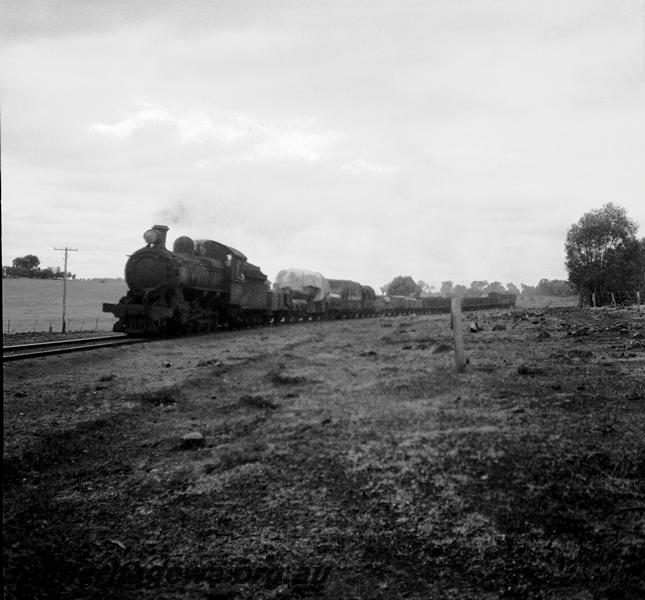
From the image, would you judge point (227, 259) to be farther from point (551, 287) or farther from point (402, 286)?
point (551, 287)

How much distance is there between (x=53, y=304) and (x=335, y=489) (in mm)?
67674

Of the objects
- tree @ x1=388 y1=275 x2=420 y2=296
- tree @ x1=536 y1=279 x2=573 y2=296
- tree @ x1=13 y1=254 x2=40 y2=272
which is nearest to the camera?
tree @ x1=388 y1=275 x2=420 y2=296

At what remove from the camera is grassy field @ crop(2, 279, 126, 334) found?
1773 inches

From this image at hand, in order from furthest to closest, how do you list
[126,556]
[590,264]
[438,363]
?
1. [590,264]
2. [438,363]
3. [126,556]

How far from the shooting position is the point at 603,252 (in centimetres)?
5000

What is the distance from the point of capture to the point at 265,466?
4391 millimetres

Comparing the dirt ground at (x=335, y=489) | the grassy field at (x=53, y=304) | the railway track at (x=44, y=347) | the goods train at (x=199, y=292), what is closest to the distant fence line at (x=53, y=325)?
the grassy field at (x=53, y=304)

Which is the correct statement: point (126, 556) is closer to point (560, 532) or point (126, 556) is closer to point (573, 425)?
point (560, 532)

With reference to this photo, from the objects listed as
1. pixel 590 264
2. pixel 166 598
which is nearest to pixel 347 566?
pixel 166 598

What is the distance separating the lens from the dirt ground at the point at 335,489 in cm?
293

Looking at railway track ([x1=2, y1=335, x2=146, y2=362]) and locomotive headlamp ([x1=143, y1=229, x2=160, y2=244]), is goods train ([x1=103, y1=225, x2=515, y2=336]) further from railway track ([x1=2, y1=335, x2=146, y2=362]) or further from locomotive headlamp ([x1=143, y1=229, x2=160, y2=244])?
railway track ([x1=2, y1=335, x2=146, y2=362])

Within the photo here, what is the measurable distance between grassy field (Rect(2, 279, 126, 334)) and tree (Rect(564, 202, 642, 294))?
4361cm

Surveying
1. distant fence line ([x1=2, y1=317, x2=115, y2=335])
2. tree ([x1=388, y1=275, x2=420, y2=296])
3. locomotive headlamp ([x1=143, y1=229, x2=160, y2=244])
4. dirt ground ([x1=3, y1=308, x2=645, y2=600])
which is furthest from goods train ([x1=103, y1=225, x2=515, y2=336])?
tree ([x1=388, y1=275, x2=420, y2=296])

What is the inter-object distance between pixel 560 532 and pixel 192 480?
277cm
